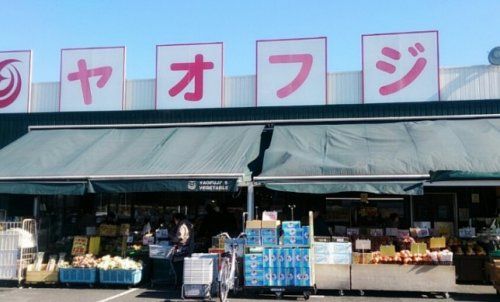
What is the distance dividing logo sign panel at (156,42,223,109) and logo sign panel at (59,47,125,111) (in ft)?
3.96

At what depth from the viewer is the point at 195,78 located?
15031 millimetres

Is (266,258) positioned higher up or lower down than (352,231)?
lower down

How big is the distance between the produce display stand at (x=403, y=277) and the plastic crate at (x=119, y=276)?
469 centimetres

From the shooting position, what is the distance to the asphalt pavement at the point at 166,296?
10.3 metres

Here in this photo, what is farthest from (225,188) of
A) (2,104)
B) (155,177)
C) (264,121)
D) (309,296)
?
(2,104)

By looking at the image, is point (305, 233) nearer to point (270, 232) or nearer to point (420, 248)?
point (270, 232)

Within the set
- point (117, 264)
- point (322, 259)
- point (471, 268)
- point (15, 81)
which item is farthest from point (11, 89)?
point (471, 268)

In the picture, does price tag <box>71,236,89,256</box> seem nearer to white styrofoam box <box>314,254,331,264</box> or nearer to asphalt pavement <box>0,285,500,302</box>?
asphalt pavement <box>0,285,500,302</box>

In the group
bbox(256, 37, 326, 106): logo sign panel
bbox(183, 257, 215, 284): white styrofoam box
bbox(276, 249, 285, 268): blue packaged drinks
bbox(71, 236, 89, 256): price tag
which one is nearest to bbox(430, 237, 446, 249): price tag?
bbox(276, 249, 285, 268): blue packaged drinks

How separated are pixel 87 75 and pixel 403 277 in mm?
10425

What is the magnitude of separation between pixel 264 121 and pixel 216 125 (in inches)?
53.8

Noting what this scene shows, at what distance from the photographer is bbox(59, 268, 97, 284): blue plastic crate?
1180 cm

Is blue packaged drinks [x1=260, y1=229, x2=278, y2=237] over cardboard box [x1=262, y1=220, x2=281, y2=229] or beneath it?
beneath

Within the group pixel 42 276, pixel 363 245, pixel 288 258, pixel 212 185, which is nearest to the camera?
pixel 288 258
